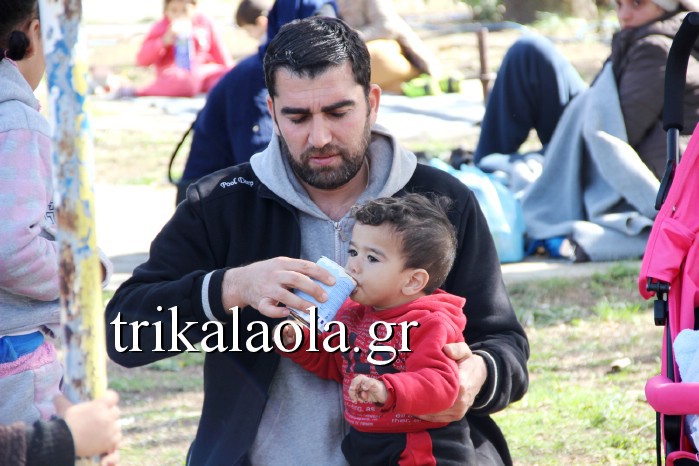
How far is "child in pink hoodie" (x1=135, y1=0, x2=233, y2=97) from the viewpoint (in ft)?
45.7

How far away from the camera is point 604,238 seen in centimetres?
698

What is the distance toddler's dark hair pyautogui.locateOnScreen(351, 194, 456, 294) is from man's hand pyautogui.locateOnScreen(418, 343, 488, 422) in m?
0.21

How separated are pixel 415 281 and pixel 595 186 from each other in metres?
4.44

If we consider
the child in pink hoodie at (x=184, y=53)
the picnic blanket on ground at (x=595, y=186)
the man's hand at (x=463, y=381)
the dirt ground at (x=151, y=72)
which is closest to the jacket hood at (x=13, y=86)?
the man's hand at (x=463, y=381)

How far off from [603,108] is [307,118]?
406 cm

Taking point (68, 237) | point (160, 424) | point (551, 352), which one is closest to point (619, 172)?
point (551, 352)

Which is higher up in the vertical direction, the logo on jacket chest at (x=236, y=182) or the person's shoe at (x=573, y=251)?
the logo on jacket chest at (x=236, y=182)

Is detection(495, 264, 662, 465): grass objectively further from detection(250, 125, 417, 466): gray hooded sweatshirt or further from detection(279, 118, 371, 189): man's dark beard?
detection(279, 118, 371, 189): man's dark beard

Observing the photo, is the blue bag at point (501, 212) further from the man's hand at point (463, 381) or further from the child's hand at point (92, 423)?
the child's hand at point (92, 423)

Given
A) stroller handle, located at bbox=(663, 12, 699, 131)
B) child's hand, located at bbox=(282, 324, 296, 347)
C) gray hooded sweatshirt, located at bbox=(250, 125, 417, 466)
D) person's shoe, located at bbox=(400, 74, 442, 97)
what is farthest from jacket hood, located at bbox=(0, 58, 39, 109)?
person's shoe, located at bbox=(400, 74, 442, 97)

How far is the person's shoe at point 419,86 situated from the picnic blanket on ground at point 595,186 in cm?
577

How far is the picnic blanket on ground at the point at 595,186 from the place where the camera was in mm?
6797

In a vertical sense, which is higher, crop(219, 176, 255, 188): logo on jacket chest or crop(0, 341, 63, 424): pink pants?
crop(219, 176, 255, 188): logo on jacket chest

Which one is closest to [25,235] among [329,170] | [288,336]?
[288,336]
